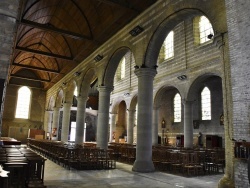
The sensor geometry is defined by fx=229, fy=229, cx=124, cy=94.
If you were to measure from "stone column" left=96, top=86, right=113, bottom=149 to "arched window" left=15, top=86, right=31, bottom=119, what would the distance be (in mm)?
20621

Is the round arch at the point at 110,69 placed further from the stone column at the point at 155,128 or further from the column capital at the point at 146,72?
the stone column at the point at 155,128

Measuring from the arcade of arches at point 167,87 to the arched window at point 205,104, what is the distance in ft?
0.28

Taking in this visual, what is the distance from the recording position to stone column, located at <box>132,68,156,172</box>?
9611 mm

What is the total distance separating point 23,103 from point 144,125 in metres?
25.1

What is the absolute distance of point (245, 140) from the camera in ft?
18.9

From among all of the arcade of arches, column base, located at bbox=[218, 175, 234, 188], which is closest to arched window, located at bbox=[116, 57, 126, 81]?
the arcade of arches

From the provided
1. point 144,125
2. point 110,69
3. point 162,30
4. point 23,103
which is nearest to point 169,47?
point 110,69

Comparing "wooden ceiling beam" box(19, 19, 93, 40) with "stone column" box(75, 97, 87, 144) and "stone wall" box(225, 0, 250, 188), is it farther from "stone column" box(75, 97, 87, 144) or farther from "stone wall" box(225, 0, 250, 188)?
"stone wall" box(225, 0, 250, 188)

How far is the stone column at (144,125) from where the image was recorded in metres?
9.61

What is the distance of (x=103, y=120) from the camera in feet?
43.2

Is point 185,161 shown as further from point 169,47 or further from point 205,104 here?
point 169,47

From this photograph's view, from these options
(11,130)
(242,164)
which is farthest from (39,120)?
(242,164)

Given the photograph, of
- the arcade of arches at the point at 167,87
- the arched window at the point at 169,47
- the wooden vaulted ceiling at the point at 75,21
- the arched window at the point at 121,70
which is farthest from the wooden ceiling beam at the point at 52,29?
the arched window at the point at 121,70

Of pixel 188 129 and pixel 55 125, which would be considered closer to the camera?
pixel 188 129
